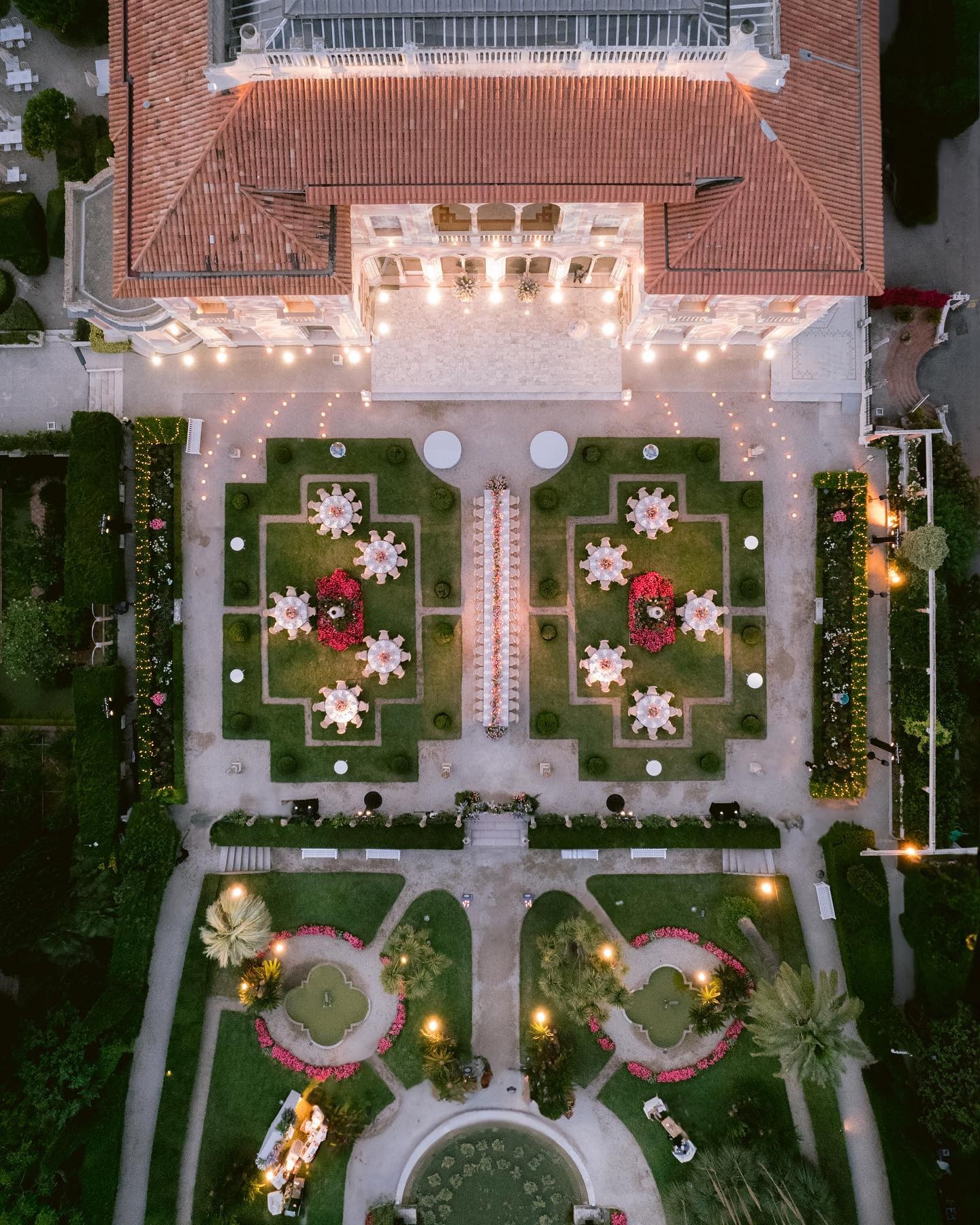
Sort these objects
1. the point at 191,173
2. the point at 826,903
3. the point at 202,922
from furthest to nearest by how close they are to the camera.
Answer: the point at 202,922, the point at 826,903, the point at 191,173

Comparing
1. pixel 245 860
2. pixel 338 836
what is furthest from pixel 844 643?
pixel 245 860

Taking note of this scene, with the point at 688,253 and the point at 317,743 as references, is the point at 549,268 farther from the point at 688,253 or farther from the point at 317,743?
the point at 317,743

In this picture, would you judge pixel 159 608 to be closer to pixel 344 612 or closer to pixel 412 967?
pixel 344 612

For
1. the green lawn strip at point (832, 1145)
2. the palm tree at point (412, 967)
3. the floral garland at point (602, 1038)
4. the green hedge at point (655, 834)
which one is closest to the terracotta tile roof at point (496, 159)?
the green hedge at point (655, 834)

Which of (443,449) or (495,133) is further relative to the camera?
(443,449)

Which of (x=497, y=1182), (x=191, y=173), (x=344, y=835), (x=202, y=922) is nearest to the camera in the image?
(x=191, y=173)

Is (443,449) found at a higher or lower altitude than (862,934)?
higher

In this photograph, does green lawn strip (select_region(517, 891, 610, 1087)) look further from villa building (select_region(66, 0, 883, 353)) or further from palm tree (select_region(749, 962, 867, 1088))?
villa building (select_region(66, 0, 883, 353))

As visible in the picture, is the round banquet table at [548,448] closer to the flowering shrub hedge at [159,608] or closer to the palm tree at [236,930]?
the flowering shrub hedge at [159,608]
